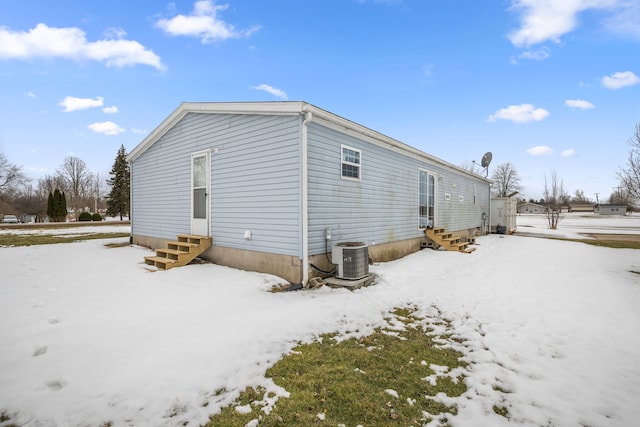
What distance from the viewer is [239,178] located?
7105 millimetres

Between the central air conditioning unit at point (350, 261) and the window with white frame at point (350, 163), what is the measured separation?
2058 millimetres

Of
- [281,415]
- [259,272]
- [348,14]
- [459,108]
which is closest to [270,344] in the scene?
[281,415]

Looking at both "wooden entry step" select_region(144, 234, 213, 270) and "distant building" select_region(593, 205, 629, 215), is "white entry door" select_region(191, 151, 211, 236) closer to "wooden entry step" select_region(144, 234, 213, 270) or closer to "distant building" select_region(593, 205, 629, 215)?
"wooden entry step" select_region(144, 234, 213, 270)

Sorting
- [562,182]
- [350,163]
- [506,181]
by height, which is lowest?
[350,163]

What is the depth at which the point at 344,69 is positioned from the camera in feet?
47.8

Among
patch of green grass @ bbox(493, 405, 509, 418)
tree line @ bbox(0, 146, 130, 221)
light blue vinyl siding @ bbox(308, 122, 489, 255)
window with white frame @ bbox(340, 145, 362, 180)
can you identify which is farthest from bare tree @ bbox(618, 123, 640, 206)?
tree line @ bbox(0, 146, 130, 221)

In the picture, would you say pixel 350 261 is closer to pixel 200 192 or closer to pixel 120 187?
pixel 200 192

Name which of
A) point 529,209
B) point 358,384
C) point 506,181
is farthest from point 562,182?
point 529,209

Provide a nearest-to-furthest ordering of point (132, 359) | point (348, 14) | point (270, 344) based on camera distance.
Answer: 1. point (132, 359)
2. point (270, 344)
3. point (348, 14)

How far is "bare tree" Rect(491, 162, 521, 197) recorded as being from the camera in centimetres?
4797

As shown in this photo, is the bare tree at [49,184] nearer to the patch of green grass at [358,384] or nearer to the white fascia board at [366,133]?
the white fascia board at [366,133]

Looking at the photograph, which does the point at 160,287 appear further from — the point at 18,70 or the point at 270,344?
the point at 18,70

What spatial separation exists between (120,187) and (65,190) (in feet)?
68.0

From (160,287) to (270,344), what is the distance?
3.48m
